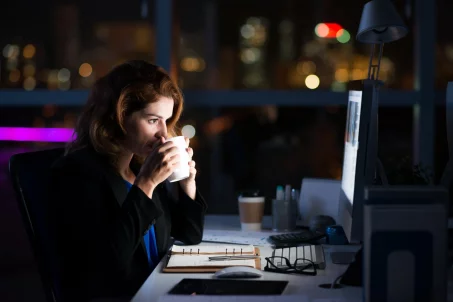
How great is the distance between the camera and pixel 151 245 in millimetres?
2129

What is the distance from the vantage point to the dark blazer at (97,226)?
1.84 meters

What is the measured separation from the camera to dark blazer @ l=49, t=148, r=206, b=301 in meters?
1.84

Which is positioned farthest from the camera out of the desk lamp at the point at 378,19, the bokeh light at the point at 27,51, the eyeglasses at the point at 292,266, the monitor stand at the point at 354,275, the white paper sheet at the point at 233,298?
the bokeh light at the point at 27,51

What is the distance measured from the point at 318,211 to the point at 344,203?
0.53 m

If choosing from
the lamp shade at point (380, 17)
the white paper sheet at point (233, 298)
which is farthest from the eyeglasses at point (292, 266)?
the lamp shade at point (380, 17)

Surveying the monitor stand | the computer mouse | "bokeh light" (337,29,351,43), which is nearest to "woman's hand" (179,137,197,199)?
the computer mouse

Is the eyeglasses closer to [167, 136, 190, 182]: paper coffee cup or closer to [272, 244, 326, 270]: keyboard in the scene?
[272, 244, 326, 270]: keyboard

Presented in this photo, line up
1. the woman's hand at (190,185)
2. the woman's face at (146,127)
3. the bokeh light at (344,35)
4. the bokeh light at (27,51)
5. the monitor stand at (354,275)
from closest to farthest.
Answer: the monitor stand at (354,275)
the woman's face at (146,127)
the woman's hand at (190,185)
the bokeh light at (27,51)
the bokeh light at (344,35)

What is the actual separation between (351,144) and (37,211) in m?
0.83

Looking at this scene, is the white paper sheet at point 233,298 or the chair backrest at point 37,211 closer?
the white paper sheet at point 233,298

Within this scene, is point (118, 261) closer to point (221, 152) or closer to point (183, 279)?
point (183, 279)

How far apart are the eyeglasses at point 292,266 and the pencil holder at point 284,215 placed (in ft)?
1.91

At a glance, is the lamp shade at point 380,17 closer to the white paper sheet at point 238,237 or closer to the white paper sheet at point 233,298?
the white paper sheet at point 238,237

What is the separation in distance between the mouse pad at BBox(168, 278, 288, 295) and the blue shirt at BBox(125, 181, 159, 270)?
381mm
